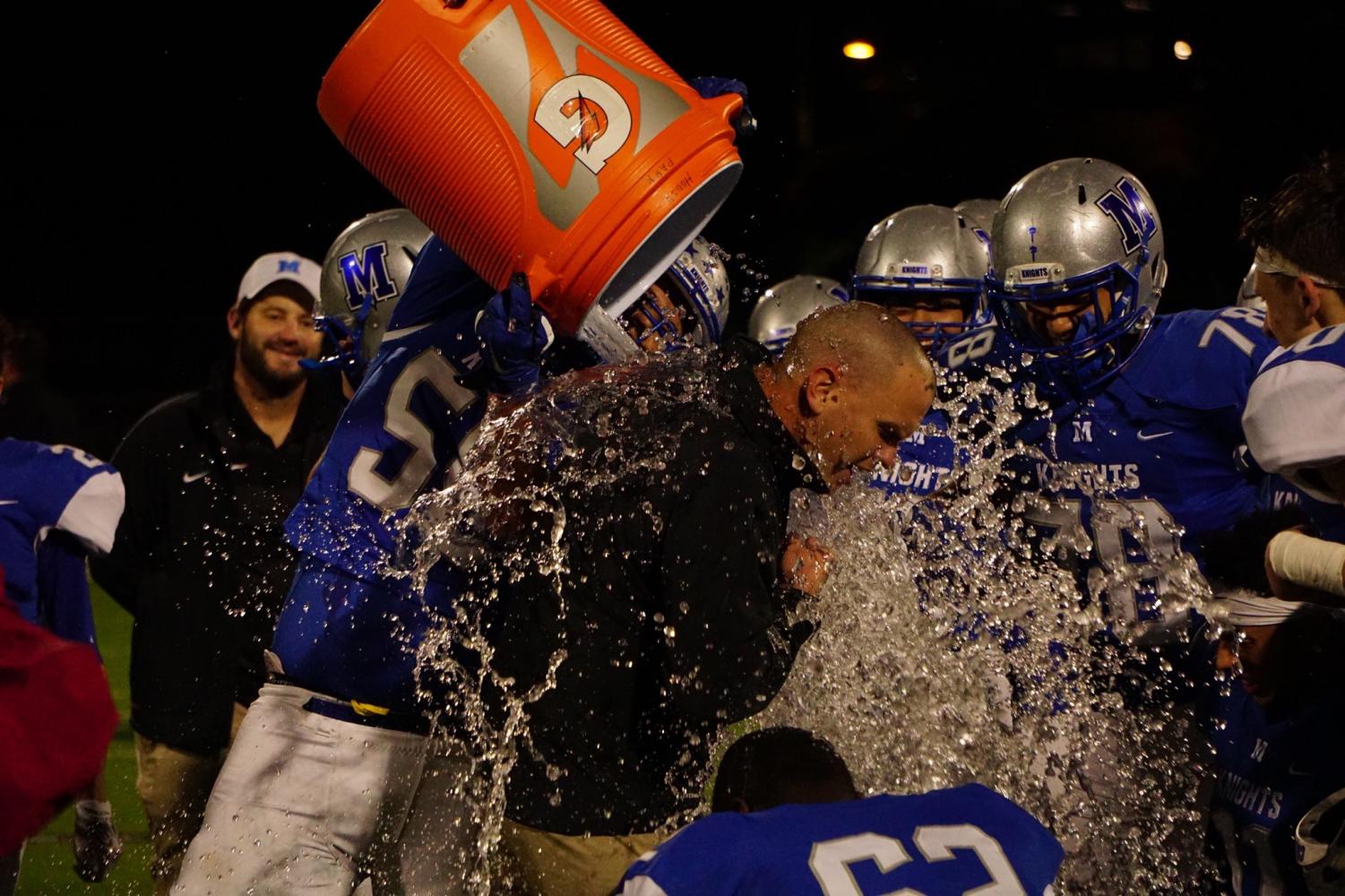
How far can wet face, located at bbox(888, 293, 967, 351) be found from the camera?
4934 millimetres

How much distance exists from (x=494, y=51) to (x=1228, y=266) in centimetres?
1010

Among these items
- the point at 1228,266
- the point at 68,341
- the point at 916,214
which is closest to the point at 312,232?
the point at 68,341

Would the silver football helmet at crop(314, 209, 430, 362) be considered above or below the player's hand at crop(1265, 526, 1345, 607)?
above

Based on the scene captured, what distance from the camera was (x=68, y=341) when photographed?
14992 millimetres

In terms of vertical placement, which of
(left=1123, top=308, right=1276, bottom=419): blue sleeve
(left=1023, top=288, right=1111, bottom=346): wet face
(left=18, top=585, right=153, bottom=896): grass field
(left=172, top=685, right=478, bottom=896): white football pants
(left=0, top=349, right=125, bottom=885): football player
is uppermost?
(left=1023, top=288, right=1111, bottom=346): wet face

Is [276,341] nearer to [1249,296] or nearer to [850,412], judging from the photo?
[850,412]

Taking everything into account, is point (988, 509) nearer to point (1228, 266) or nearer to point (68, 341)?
point (1228, 266)

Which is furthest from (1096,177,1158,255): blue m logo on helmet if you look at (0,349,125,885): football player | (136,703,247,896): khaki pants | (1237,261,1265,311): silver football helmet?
(136,703,247,896): khaki pants

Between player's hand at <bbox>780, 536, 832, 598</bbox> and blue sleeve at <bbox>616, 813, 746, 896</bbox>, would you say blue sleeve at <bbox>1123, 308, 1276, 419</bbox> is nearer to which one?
player's hand at <bbox>780, 536, 832, 598</bbox>

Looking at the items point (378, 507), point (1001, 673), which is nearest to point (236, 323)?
Result: point (378, 507)

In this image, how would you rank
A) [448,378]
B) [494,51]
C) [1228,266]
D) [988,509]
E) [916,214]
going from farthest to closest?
[1228,266] → [916,214] → [988,509] → [448,378] → [494,51]

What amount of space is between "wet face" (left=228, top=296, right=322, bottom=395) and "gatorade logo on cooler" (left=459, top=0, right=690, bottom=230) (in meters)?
2.34

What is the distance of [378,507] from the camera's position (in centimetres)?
292

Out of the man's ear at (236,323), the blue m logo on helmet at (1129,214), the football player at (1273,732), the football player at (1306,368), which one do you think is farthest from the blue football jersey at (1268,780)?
the man's ear at (236,323)
